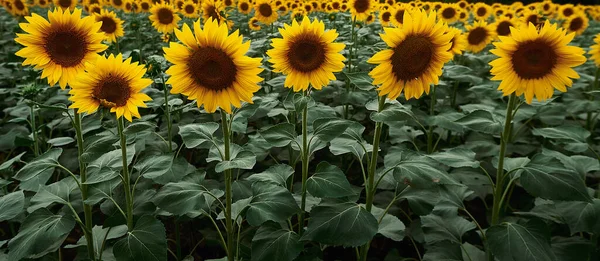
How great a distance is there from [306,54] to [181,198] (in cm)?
82

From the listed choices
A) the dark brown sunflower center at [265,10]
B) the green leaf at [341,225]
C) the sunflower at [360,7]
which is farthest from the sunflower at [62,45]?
the dark brown sunflower center at [265,10]

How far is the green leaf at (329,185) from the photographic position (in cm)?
180

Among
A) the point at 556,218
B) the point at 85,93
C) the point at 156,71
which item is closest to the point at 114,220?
the point at 85,93

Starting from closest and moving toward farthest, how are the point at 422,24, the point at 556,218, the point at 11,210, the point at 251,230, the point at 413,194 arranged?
the point at 422,24
the point at 11,210
the point at 413,194
the point at 556,218
the point at 251,230

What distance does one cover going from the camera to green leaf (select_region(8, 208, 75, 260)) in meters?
1.72

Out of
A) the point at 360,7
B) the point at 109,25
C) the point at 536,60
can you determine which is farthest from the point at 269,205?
the point at 360,7

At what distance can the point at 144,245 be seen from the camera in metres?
1.70

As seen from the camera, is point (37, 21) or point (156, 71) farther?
point (156, 71)

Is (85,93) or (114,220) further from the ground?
(85,93)

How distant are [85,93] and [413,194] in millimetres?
1516

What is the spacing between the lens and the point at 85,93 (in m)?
1.77

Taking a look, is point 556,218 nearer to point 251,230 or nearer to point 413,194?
point 413,194

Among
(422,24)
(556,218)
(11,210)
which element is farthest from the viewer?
(556,218)

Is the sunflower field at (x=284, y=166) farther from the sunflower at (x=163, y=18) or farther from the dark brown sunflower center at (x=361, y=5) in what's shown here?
the sunflower at (x=163, y=18)
